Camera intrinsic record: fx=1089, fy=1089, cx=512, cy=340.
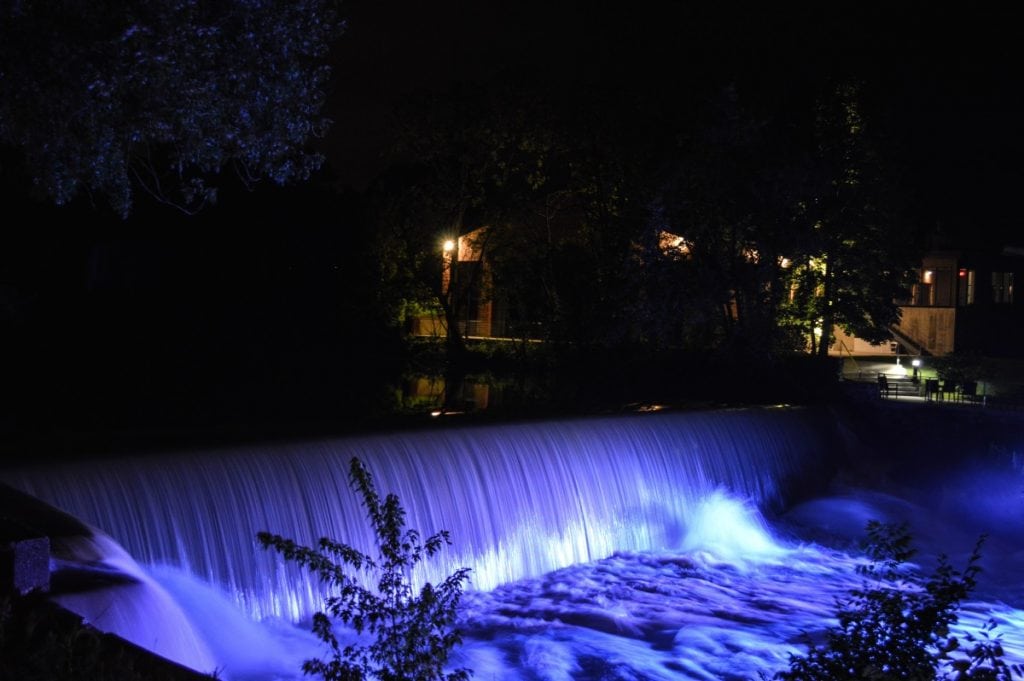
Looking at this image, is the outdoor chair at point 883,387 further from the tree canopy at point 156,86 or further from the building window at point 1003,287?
the building window at point 1003,287

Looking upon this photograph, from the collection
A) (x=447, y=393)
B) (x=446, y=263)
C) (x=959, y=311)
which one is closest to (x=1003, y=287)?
(x=959, y=311)

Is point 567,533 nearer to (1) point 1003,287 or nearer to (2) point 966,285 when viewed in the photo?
(2) point 966,285

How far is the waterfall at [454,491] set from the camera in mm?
11906

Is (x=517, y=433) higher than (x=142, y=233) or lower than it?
lower

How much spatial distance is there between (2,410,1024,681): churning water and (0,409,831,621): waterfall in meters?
0.03

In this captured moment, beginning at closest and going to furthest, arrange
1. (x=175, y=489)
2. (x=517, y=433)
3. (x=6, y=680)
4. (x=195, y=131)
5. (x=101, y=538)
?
1. (x=6, y=680)
2. (x=101, y=538)
3. (x=195, y=131)
4. (x=175, y=489)
5. (x=517, y=433)

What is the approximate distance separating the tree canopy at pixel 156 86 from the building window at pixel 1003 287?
4640 centimetres

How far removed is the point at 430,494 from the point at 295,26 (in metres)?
6.75

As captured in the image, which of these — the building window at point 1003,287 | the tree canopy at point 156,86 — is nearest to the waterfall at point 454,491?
the tree canopy at point 156,86

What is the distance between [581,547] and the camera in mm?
17469

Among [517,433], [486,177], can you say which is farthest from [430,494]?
[486,177]

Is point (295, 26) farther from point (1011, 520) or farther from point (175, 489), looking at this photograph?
point (1011, 520)

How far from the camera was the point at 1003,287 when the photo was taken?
170ft

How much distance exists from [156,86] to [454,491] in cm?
749
